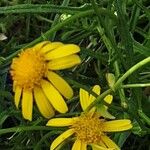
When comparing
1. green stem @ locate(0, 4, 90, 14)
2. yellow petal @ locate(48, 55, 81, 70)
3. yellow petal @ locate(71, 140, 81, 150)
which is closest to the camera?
yellow petal @ locate(48, 55, 81, 70)

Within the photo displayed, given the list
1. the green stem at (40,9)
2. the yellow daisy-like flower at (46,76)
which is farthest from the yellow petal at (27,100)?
the green stem at (40,9)

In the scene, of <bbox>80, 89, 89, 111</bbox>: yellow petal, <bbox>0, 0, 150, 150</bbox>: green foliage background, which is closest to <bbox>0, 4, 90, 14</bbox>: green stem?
<bbox>0, 0, 150, 150</bbox>: green foliage background

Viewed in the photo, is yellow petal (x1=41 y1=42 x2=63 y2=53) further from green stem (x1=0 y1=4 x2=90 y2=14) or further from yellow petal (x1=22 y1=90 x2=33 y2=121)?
green stem (x1=0 y1=4 x2=90 y2=14)

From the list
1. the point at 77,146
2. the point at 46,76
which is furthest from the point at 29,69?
the point at 77,146

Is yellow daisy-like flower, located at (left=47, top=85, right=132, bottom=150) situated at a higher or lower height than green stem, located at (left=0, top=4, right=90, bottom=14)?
lower

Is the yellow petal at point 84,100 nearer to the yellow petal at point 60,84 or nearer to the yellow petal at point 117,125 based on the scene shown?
the yellow petal at point 117,125

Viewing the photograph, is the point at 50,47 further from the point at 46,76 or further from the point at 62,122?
the point at 62,122
